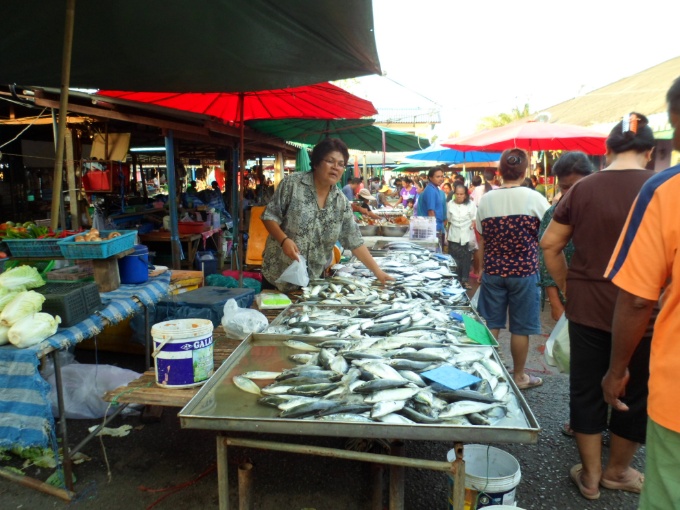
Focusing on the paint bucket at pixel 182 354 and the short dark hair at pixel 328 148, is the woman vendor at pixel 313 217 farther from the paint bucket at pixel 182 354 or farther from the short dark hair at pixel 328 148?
the paint bucket at pixel 182 354

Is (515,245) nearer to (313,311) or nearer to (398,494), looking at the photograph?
(313,311)

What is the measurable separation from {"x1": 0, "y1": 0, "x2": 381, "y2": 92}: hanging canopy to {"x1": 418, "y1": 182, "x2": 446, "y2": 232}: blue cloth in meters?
5.03

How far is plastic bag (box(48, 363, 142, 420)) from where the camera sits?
12.0 feet

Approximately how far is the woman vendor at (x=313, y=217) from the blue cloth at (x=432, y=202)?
498cm

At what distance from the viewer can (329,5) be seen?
9.27ft

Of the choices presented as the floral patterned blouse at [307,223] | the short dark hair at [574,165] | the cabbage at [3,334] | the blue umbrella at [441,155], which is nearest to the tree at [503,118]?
the blue umbrella at [441,155]

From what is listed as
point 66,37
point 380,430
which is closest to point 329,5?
point 66,37

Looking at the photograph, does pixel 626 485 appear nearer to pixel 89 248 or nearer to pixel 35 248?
pixel 89 248

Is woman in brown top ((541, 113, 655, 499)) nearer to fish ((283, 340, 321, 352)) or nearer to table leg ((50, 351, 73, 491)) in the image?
fish ((283, 340, 321, 352))

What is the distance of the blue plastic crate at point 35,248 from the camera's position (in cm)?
342

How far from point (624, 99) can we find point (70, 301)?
1142cm

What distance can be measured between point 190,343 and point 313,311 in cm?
115

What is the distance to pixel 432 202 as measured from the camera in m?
8.77

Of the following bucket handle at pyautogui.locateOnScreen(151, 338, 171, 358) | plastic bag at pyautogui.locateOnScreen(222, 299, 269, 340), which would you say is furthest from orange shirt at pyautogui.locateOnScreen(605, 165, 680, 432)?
plastic bag at pyautogui.locateOnScreen(222, 299, 269, 340)
